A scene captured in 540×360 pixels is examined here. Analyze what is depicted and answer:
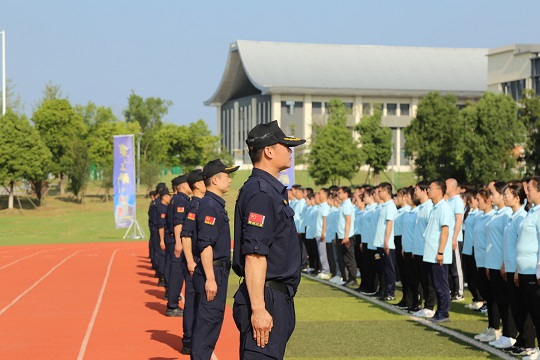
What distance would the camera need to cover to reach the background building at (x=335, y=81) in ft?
321

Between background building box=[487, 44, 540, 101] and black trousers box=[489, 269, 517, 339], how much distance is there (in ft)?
184

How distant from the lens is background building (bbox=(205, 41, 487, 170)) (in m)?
97.9

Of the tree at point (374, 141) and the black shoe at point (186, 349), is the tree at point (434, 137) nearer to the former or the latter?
the tree at point (374, 141)

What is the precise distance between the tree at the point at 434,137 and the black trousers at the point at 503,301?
143 feet

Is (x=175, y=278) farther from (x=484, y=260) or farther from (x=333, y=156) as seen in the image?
Answer: (x=333, y=156)

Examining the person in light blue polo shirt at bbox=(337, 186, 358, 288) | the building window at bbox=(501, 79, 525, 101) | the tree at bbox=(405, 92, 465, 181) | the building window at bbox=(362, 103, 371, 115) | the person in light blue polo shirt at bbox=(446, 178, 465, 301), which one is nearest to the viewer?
the person in light blue polo shirt at bbox=(446, 178, 465, 301)

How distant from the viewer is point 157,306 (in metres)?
17.1

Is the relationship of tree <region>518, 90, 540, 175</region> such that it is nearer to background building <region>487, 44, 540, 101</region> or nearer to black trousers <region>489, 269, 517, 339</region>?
background building <region>487, 44, 540, 101</region>

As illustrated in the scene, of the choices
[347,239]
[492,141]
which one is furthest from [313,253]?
[492,141]

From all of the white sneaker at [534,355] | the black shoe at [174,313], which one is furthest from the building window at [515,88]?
the white sneaker at [534,355]

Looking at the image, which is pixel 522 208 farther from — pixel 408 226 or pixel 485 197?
pixel 408 226

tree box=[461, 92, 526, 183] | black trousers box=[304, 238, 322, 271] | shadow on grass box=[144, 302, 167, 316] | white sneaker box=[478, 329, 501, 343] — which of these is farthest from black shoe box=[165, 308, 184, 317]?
tree box=[461, 92, 526, 183]

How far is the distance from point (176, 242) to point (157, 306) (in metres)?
3.62

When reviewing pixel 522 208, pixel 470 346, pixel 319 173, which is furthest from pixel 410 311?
pixel 319 173
